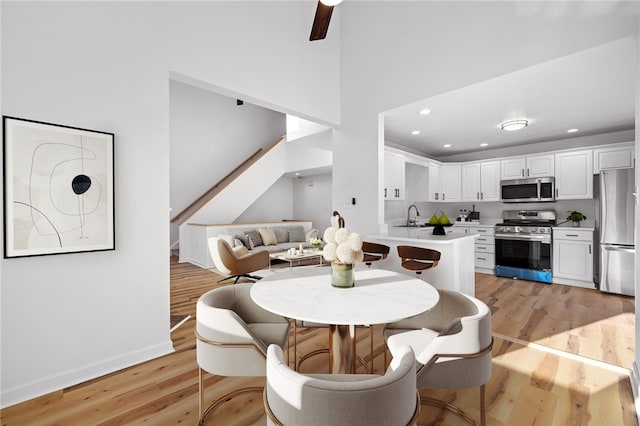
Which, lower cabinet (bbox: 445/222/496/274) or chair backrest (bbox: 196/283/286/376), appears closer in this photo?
chair backrest (bbox: 196/283/286/376)

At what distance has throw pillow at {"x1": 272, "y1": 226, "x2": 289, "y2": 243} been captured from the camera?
7.71 meters

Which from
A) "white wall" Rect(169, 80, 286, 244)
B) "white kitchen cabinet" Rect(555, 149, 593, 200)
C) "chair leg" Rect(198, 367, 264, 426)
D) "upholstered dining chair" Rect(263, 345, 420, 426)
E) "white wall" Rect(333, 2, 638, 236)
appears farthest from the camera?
"white wall" Rect(169, 80, 286, 244)

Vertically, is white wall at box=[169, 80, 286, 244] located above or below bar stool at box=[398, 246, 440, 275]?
above

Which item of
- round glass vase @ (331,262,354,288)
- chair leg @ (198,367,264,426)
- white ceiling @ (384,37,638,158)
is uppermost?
white ceiling @ (384,37,638,158)

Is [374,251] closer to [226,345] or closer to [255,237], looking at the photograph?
[226,345]

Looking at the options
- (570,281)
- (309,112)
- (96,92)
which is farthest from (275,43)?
(570,281)

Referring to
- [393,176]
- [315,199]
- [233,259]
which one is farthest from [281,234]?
[393,176]

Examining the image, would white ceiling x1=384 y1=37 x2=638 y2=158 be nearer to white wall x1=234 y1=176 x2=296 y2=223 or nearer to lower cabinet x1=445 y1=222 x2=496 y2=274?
lower cabinet x1=445 y1=222 x2=496 y2=274

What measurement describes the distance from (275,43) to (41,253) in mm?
3056

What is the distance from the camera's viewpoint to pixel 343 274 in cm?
177

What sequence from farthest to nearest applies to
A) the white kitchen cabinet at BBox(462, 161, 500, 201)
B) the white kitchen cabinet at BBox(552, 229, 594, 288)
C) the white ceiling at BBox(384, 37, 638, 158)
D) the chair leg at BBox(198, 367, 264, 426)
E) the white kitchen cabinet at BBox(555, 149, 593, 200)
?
the white kitchen cabinet at BBox(462, 161, 500, 201) < the white kitchen cabinet at BBox(555, 149, 593, 200) < the white kitchen cabinet at BBox(552, 229, 594, 288) < the white ceiling at BBox(384, 37, 638, 158) < the chair leg at BBox(198, 367, 264, 426)

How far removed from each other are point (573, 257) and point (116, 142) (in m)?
6.22

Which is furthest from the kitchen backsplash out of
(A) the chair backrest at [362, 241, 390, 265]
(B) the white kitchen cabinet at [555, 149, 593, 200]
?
(A) the chair backrest at [362, 241, 390, 265]

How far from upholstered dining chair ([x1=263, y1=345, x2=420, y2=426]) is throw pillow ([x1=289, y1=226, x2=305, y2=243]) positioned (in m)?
6.88
